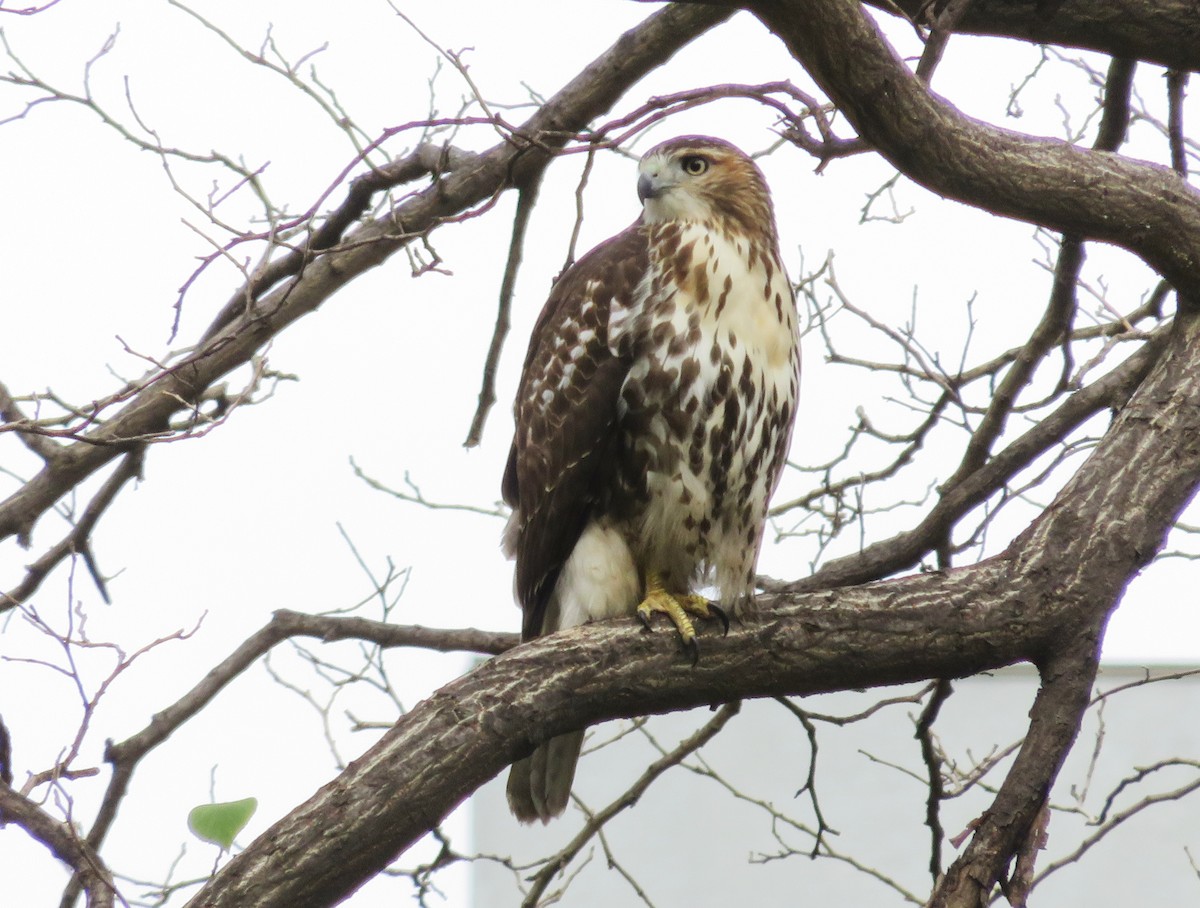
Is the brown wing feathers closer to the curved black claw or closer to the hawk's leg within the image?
the hawk's leg

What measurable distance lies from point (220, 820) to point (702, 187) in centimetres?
233

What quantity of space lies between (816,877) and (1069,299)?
6278 millimetres

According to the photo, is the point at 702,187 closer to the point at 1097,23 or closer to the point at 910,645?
the point at 1097,23

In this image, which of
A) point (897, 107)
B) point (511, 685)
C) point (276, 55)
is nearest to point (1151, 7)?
point (897, 107)

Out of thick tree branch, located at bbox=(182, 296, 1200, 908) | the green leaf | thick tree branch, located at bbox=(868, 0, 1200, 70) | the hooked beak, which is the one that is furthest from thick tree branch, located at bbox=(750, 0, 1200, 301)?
the green leaf

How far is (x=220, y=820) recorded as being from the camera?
2748mm

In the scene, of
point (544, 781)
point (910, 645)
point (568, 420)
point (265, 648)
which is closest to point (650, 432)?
point (568, 420)

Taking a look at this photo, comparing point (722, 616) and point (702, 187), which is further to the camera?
point (702, 187)

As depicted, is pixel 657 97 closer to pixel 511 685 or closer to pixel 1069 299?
pixel 511 685

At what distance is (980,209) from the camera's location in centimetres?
318

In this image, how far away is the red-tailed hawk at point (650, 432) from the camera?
3.71 meters

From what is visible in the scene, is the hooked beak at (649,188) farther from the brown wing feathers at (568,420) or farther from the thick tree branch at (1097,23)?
the thick tree branch at (1097,23)

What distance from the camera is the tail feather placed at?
4.03m

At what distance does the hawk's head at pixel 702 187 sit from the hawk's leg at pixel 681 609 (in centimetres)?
108
